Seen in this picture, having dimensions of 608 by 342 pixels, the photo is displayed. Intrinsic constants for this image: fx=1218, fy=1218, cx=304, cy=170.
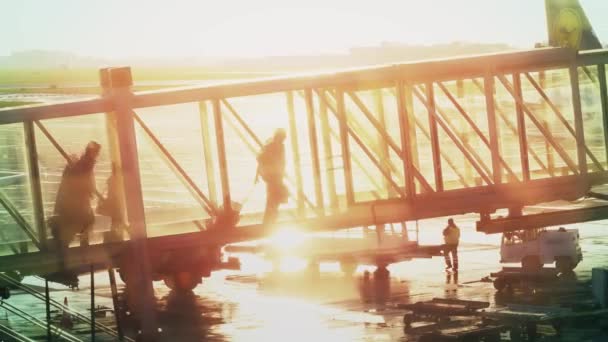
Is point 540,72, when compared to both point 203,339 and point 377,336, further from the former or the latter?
point 203,339

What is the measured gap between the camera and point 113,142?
24.7 m

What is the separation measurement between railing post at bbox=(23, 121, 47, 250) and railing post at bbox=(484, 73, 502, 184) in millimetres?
9442

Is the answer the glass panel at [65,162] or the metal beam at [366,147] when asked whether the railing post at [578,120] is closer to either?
the metal beam at [366,147]

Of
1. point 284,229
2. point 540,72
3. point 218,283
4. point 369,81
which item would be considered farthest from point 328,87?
point 218,283

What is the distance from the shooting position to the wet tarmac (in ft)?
102

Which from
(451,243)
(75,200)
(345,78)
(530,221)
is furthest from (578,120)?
(451,243)

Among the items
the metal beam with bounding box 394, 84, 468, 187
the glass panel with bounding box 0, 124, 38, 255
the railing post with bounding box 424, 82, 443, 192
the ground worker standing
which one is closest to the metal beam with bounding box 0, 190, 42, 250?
the glass panel with bounding box 0, 124, 38, 255

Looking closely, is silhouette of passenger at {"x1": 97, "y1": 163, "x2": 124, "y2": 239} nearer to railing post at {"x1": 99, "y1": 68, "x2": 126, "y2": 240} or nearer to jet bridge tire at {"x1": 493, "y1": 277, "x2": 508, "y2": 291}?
railing post at {"x1": 99, "y1": 68, "x2": 126, "y2": 240}

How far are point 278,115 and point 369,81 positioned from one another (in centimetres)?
391

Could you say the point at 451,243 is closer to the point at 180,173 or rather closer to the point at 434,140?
the point at 434,140

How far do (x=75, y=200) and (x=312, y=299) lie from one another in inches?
555

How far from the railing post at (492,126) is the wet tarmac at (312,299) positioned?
409 centimetres

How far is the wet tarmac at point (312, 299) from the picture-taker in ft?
102

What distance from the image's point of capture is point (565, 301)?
32.6 m
